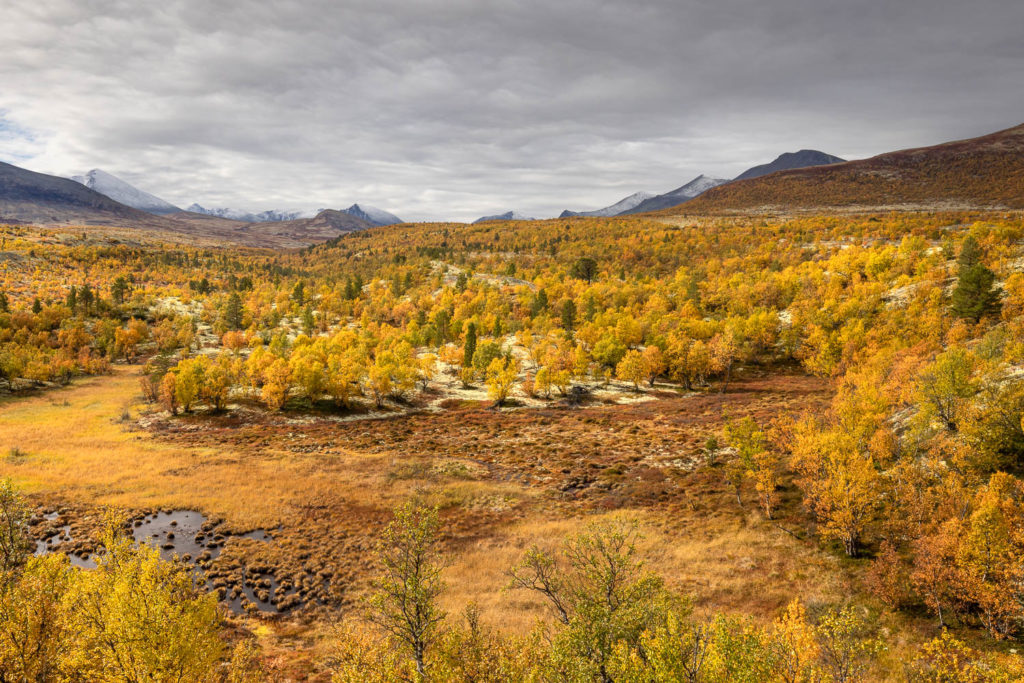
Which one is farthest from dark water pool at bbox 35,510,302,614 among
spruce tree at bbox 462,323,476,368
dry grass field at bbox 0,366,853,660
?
spruce tree at bbox 462,323,476,368

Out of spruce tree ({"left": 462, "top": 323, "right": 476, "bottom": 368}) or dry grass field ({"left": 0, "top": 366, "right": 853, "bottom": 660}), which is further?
spruce tree ({"left": 462, "top": 323, "right": 476, "bottom": 368})

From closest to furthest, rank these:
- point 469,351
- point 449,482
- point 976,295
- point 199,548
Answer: point 199,548
point 449,482
point 976,295
point 469,351

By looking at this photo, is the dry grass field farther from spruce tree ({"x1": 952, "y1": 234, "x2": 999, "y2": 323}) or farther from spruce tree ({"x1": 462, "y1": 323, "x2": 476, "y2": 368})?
spruce tree ({"x1": 952, "y1": 234, "x2": 999, "y2": 323})

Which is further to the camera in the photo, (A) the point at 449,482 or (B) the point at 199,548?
(A) the point at 449,482

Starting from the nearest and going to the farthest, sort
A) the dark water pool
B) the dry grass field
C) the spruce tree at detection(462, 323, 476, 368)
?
the dark water pool → the dry grass field → the spruce tree at detection(462, 323, 476, 368)

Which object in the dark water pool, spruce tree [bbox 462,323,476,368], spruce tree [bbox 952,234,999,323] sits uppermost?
spruce tree [bbox 952,234,999,323]

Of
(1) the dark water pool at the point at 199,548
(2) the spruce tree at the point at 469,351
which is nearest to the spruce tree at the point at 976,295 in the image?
(2) the spruce tree at the point at 469,351

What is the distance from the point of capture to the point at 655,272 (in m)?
171

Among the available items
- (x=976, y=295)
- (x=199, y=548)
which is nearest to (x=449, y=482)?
(x=199, y=548)

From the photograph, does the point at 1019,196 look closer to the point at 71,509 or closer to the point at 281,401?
the point at 281,401

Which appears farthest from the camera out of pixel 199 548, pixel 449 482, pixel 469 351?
pixel 469 351

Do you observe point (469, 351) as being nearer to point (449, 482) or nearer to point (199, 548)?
point (449, 482)

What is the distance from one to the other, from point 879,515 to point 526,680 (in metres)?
41.9

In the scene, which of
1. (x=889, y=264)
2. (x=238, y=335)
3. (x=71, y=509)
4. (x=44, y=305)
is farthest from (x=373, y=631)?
(x=44, y=305)
